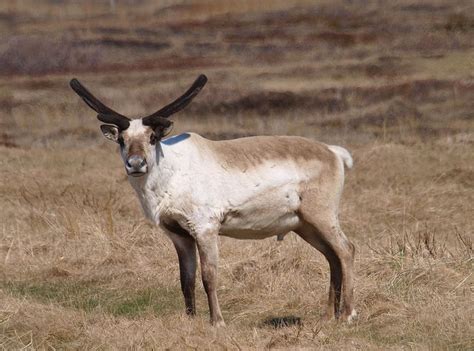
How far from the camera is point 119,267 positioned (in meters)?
11.5

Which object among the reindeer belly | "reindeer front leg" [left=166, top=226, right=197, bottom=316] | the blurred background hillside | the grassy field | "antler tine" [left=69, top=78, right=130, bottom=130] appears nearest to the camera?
"antler tine" [left=69, top=78, right=130, bottom=130]

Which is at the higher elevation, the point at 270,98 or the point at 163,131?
the point at 163,131

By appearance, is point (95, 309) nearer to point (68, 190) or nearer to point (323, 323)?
point (323, 323)

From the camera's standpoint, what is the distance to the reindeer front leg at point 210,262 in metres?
8.69

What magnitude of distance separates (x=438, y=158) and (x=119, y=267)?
9793 mm

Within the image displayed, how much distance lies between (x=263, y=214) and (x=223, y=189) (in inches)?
17.4

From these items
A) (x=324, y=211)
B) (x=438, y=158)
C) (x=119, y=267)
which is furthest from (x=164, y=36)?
(x=324, y=211)

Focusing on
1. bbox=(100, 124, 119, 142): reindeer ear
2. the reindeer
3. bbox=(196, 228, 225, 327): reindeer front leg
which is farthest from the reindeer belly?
bbox=(100, 124, 119, 142): reindeer ear

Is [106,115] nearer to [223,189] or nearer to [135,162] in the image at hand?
[135,162]

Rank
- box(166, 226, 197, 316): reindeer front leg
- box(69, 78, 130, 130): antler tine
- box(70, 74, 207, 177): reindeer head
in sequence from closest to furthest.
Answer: box(70, 74, 207, 177): reindeer head < box(69, 78, 130, 130): antler tine < box(166, 226, 197, 316): reindeer front leg

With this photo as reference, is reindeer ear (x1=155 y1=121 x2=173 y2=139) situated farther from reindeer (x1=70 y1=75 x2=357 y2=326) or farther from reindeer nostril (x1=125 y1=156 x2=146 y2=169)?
reindeer nostril (x1=125 y1=156 x2=146 y2=169)

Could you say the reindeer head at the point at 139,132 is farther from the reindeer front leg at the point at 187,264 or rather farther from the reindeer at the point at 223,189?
the reindeer front leg at the point at 187,264

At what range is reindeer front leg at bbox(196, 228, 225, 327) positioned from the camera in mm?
8688

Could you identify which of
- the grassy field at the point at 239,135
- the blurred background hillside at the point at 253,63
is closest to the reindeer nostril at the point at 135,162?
the grassy field at the point at 239,135
